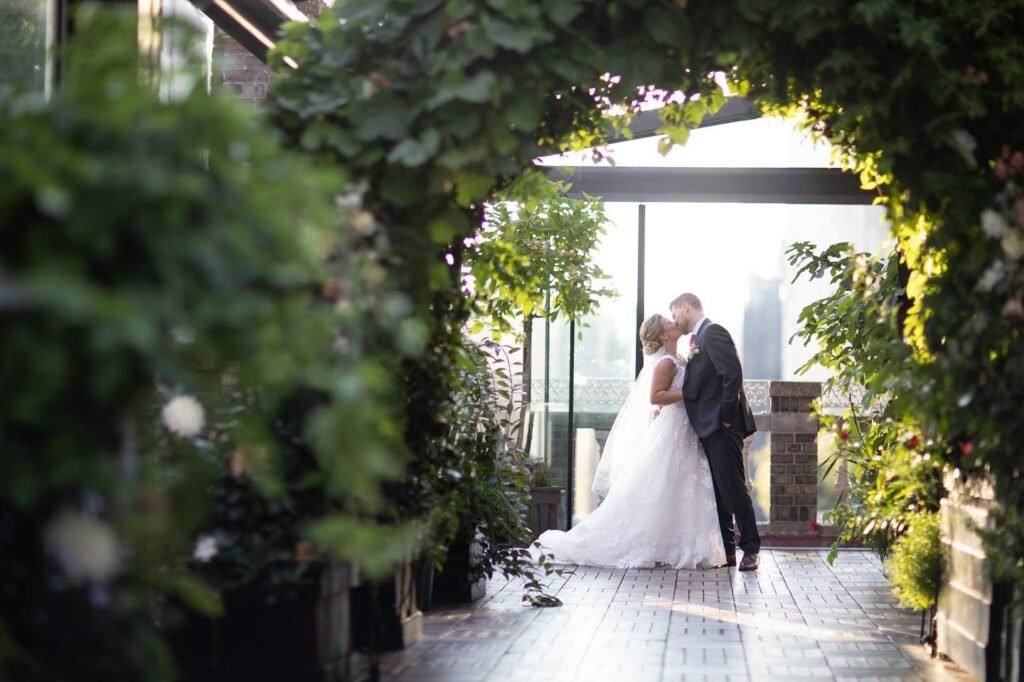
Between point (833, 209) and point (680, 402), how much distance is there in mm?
2781

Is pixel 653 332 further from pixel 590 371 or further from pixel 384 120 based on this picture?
pixel 384 120

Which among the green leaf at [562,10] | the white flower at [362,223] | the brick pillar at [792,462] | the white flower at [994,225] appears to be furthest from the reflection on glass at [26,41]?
the brick pillar at [792,462]

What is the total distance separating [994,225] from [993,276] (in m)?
0.16

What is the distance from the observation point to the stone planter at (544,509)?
27.8 feet

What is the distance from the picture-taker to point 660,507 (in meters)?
8.13

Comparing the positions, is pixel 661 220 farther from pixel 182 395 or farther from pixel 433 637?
pixel 182 395

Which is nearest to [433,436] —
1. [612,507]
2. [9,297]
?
[9,297]

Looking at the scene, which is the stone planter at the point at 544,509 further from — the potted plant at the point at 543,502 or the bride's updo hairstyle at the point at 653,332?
the bride's updo hairstyle at the point at 653,332

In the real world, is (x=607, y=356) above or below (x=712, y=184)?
below

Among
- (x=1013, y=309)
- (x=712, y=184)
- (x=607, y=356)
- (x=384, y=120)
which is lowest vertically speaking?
(x=607, y=356)

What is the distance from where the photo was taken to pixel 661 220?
33.4 ft

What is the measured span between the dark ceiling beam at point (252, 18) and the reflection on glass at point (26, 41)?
109cm

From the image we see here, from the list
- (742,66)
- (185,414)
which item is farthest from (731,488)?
(185,414)

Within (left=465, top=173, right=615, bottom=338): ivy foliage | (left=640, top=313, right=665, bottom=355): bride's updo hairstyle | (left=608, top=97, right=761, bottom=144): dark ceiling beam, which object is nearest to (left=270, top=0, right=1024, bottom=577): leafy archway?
(left=465, top=173, right=615, bottom=338): ivy foliage
